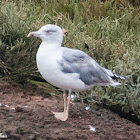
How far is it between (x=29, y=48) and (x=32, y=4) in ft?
8.85

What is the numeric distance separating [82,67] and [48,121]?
554mm

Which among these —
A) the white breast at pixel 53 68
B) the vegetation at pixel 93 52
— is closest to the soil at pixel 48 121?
the vegetation at pixel 93 52

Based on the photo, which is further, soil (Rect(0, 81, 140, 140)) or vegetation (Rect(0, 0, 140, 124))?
vegetation (Rect(0, 0, 140, 124))

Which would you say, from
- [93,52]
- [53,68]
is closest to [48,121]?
[53,68]

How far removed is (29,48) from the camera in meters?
4.47

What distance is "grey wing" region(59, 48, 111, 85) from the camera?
11.3ft

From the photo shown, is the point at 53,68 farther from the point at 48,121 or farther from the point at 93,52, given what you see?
the point at 93,52

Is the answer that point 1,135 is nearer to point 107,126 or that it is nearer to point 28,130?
point 28,130

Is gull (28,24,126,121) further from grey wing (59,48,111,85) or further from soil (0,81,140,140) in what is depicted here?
soil (0,81,140,140)

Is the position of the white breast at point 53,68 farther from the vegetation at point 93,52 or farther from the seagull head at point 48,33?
the vegetation at point 93,52

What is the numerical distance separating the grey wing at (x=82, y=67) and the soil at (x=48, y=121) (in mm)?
416

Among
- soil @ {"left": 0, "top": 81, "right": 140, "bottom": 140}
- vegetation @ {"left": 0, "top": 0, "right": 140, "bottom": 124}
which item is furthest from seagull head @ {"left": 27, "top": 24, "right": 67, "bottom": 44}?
vegetation @ {"left": 0, "top": 0, "right": 140, "bottom": 124}

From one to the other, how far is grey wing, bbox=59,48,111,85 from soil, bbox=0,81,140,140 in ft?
1.36

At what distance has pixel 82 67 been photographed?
11.7 feet
